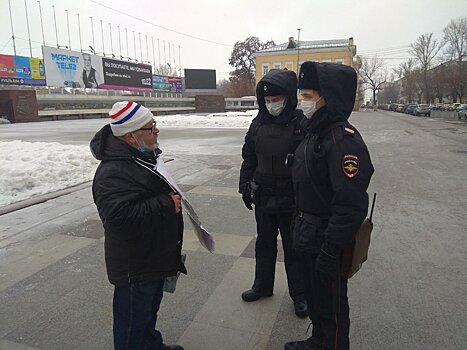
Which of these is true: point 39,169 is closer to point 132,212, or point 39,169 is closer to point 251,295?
point 251,295

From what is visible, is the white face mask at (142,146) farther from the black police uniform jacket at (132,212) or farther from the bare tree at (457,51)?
the bare tree at (457,51)

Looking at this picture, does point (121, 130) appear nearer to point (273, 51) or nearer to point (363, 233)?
point (363, 233)

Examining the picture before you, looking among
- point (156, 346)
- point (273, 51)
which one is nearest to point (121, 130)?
point (156, 346)

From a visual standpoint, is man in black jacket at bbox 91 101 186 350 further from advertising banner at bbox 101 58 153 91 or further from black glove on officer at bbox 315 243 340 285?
advertising banner at bbox 101 58 153 91

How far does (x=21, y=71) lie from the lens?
121ft

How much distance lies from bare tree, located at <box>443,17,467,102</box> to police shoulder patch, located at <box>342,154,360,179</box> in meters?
54.5

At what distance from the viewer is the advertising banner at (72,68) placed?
128 feet

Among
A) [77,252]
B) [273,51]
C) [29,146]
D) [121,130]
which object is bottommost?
[77,252]

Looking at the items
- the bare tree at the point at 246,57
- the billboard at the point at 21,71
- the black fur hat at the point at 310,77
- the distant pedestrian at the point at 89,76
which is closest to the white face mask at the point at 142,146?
the black fur hat at the point at 310,77

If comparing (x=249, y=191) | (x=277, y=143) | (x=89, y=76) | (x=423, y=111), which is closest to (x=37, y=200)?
(x=249, y=191)

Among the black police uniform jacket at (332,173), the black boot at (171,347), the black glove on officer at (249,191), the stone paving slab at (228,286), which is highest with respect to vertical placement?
the black police uniform jacket at (332,173)

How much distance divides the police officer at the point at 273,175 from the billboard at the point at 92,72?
4274 cm

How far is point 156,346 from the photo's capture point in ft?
7.79

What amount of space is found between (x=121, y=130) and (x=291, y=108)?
1416 mm
